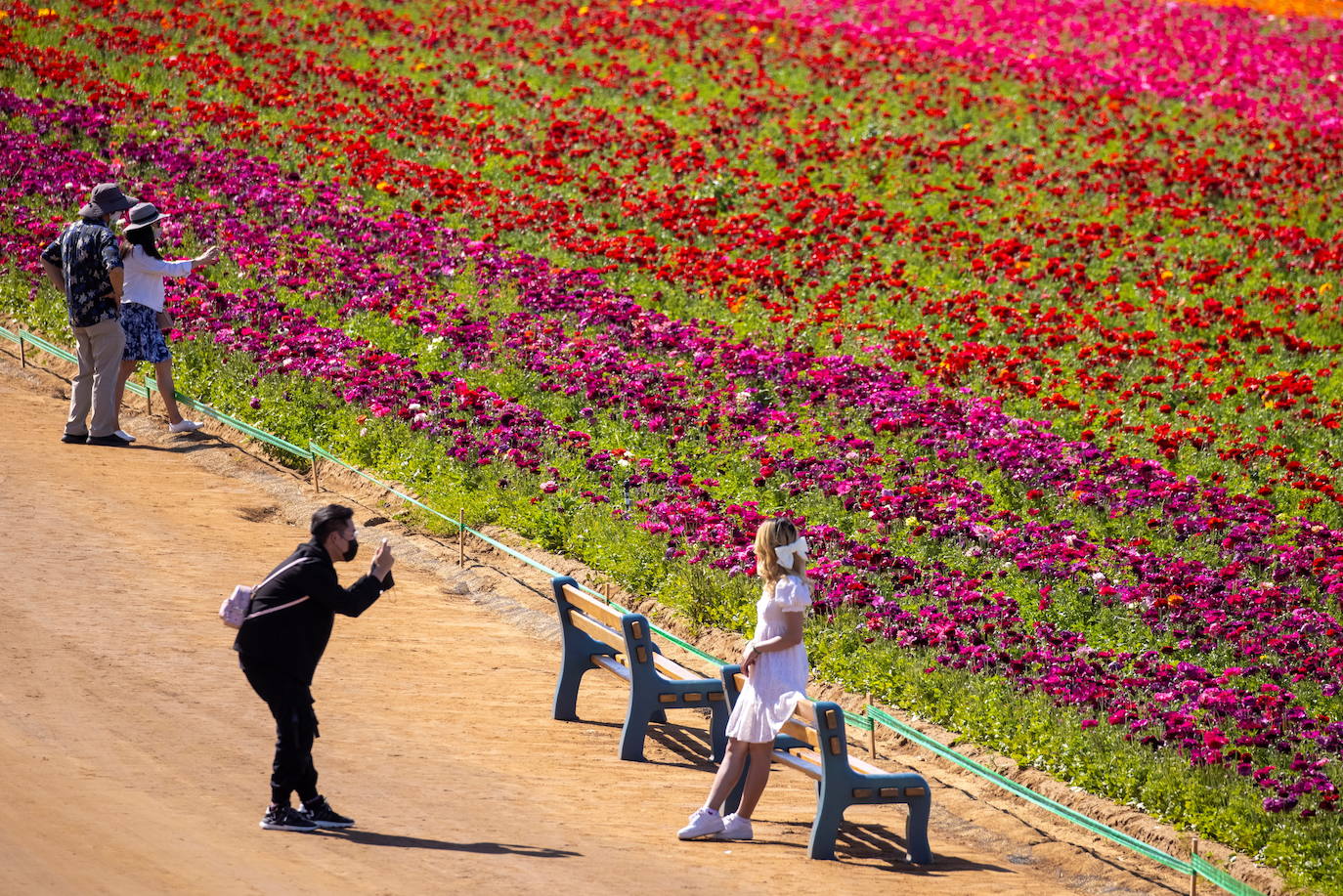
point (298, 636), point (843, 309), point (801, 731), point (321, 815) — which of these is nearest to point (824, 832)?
point (801, 731)

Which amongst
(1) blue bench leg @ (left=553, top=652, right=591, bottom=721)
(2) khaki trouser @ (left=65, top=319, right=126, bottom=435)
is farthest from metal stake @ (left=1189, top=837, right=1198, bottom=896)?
(2) khaki trouser @ (left=65, top=319, right=126, bottom=435)

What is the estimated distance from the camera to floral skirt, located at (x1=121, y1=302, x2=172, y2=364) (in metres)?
12.7

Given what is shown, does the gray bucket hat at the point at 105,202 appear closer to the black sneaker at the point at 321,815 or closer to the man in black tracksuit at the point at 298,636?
the man in black tracksuit at the point at 298,636

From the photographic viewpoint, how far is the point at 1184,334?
645 inches

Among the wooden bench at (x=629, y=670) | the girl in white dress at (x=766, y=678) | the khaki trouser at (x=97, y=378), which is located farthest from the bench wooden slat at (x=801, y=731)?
the khaki trouser at (x=97, y=378)

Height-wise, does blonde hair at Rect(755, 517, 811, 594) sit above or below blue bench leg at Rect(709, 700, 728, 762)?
above

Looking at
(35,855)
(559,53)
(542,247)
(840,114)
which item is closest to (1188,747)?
(35,855)

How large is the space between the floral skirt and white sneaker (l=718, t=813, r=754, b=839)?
7328 millimetres

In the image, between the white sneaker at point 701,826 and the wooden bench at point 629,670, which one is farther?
the wooden bench at point 629,670

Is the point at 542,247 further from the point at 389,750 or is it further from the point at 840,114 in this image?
the point at 389,750

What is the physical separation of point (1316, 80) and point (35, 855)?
943 inches

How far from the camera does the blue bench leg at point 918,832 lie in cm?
773

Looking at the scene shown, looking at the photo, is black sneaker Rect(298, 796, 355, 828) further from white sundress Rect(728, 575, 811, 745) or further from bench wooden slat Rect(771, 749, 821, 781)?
bench wooden slat Rect(771, 749, 821, 781)

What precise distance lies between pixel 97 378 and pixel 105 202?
1.52 meters
